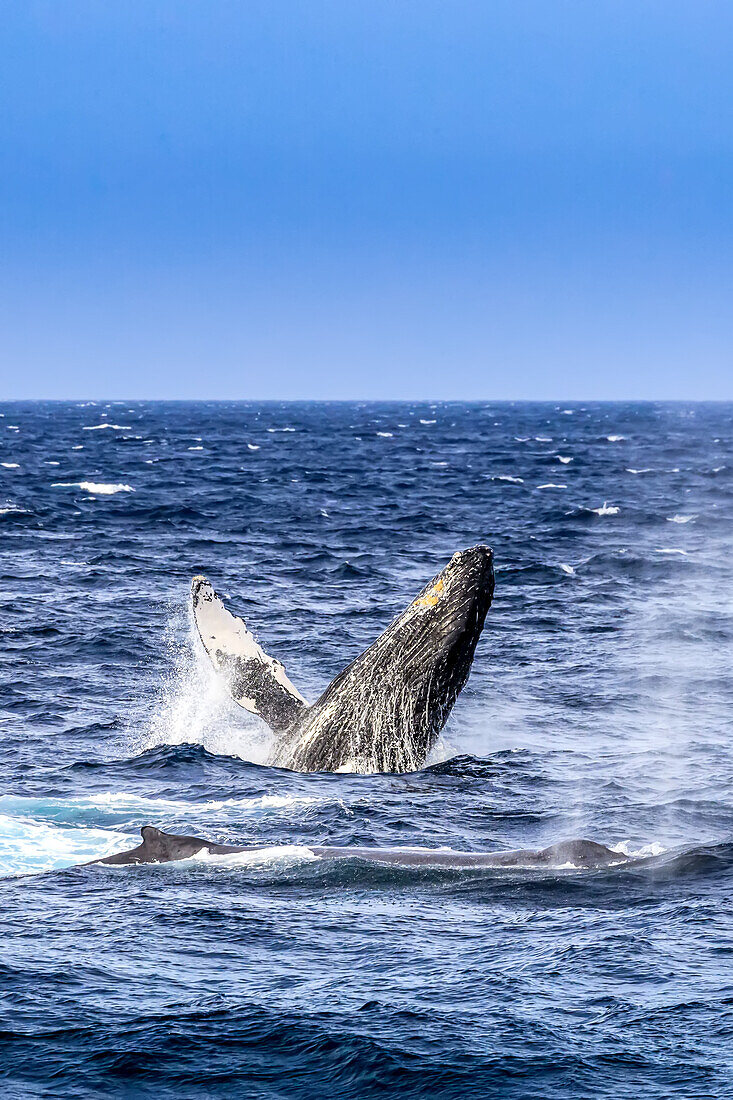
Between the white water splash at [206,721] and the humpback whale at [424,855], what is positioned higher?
the humpback whale at [424,855]

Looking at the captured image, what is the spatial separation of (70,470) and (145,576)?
42.2m

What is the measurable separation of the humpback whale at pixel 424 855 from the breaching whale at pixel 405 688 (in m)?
3.71

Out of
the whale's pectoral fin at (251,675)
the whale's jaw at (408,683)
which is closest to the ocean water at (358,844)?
the whale's jaw at (408,683)

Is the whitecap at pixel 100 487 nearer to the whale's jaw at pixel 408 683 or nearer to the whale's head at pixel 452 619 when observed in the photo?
the whale's jaw at pixel 408 683

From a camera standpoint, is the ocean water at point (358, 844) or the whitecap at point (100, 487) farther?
the whitecap at point (100, 487)

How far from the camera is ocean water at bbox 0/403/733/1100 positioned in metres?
9.18

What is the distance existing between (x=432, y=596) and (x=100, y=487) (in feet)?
154

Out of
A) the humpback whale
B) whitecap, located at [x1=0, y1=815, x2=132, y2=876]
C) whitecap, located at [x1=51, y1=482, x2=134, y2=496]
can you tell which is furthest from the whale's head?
whitecap, located at [x1=51, y1=482, x2=134, y2=496]

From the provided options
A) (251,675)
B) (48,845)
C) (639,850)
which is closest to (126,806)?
(48,845)

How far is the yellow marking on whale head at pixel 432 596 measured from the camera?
17234mm

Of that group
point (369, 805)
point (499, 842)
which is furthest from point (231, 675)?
point (499, 842)

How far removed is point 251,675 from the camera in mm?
18203

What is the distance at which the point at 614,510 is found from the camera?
57.2 m

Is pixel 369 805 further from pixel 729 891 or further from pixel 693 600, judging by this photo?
pixel 693 600
